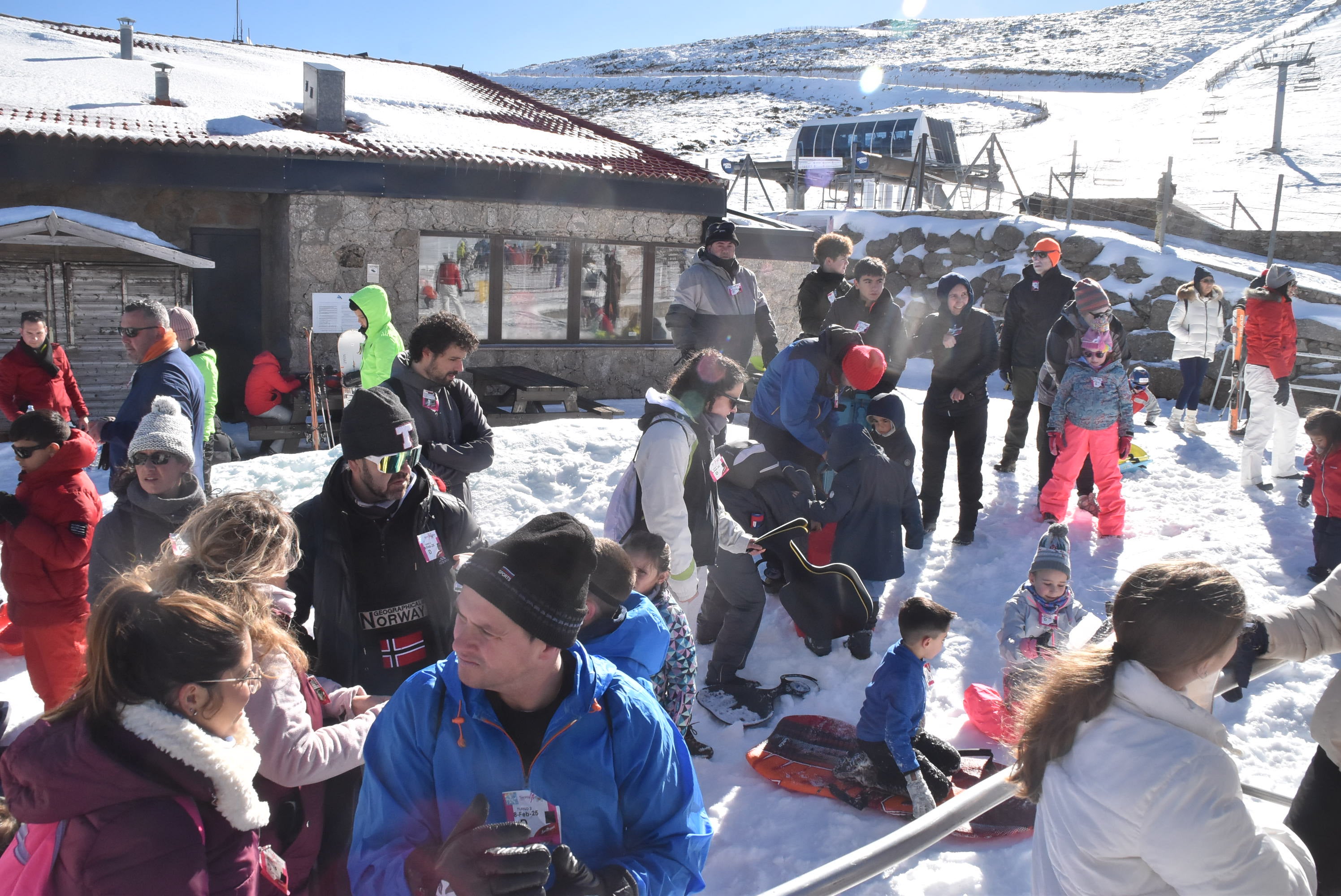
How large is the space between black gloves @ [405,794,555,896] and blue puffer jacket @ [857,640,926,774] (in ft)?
8.76

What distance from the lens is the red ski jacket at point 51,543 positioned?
3.76 m

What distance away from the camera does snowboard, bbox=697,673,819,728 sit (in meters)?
4.66

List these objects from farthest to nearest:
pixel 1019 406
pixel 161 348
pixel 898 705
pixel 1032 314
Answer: pixel 1019 406
pixel 1032 314
pixel 161 348
pixel 898 705

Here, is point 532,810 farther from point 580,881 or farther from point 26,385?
point 26,385

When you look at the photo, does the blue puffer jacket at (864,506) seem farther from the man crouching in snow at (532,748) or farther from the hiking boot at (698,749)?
the man crouching in snow at (532,748)

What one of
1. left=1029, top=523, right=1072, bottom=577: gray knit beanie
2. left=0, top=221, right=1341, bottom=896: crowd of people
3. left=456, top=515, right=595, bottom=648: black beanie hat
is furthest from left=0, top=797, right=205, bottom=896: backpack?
left=1029, top=523, right=1072, bottom=577: gray knit beanie

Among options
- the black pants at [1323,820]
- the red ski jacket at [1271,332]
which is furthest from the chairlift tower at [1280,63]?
the black pants at [1323,820]

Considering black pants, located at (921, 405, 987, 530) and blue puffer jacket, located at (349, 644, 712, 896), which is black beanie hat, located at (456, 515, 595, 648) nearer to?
blue puffer jacket, located at (349, 644, 712, 896)

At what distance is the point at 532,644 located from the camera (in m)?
1.75

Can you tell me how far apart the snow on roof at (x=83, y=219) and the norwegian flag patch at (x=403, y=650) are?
25.9 ft

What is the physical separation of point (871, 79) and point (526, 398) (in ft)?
191

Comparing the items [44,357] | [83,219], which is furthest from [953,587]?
[83,219]

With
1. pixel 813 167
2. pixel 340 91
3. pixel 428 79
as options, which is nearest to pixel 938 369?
pixel 340 91

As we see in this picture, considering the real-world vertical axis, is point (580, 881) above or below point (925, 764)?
above
